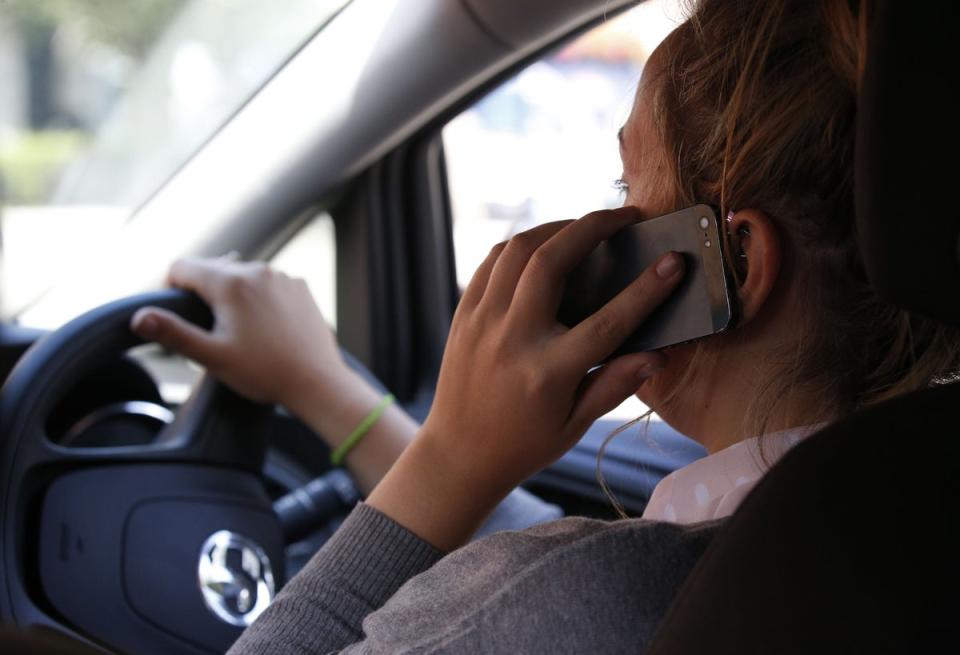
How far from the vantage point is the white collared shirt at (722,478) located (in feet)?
3.07

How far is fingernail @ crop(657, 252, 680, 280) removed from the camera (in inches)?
37.0

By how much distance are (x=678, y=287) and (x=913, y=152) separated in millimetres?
303

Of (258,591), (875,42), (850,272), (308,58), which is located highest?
(308,58)

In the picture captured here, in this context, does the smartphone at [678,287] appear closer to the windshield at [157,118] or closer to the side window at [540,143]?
the side window at [540,143]

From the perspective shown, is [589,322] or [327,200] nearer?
A: [589,322]

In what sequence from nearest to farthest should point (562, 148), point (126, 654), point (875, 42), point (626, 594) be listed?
point (875, 42)
point (626, 594)
point (126, 654)
point (562, 148)

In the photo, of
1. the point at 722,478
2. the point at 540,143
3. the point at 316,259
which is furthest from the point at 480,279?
the point at 540,143

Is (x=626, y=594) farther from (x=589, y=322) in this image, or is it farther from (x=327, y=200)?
(x=327, y=200)

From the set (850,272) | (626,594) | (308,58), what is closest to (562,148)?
(308,58)

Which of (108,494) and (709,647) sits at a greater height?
(108,494)

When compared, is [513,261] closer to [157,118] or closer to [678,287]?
[678,287]

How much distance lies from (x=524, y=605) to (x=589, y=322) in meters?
0.26

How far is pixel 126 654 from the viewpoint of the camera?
1.28 m

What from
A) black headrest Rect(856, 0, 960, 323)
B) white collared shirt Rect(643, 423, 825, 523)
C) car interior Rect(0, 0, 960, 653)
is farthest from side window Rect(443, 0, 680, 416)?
black headrest Rect(856, 0, 960, 323)
